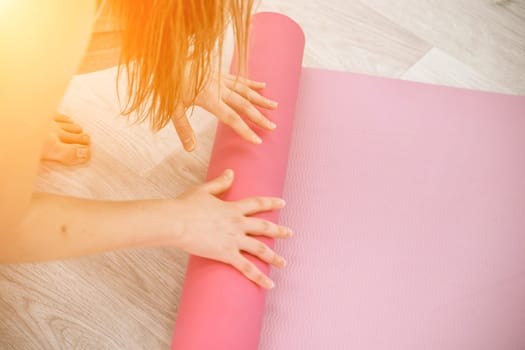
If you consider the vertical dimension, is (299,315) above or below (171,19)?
below

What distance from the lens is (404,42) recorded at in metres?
1.45

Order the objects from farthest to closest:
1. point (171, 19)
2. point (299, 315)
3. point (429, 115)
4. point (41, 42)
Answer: point (429, 115) → point (299, 315) → point (171, 19) → point (41, 42)

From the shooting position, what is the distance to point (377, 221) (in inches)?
38.8

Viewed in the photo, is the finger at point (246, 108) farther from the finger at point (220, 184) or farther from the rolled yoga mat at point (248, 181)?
the finger at point (220, 184)

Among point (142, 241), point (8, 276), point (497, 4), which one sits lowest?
point (8, 276)

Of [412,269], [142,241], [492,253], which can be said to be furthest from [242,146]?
[492,253]

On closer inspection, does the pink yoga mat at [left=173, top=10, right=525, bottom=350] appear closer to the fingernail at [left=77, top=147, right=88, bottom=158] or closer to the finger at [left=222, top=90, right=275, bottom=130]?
the finger at [left=222, top=90, right=275, bottom=130]

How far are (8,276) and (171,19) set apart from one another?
69 cm

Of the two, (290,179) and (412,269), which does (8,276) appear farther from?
(412,269)

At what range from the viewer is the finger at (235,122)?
92cm

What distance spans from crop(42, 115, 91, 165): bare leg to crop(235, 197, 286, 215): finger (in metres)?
0.50

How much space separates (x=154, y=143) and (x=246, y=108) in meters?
0.35

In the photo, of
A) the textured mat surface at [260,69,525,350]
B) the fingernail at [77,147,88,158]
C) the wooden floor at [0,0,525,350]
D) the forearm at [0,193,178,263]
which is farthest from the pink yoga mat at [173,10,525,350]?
the fingernail at [77,147,88,158]

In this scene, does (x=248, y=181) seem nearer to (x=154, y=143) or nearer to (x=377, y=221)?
(x=377, y=221)
